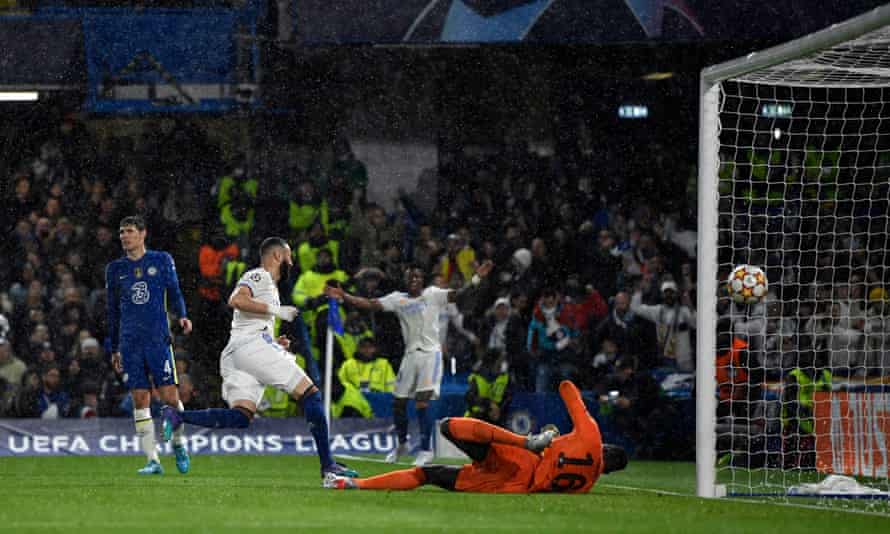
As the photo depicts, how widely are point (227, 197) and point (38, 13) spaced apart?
365 cm

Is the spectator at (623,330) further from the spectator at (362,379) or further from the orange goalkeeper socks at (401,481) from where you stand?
the orange goalkeeper socks at (401,481)

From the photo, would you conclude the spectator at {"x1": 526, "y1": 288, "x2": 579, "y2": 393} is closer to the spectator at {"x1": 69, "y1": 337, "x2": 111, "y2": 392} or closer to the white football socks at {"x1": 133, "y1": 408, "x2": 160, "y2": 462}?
the spectator at {"x1": 69, "y1": 337, "x2": 111, "y2": 392}

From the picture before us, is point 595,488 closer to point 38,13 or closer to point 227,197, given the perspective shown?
point 227,197

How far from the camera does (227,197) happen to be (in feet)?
70.1

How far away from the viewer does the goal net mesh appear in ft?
40.8

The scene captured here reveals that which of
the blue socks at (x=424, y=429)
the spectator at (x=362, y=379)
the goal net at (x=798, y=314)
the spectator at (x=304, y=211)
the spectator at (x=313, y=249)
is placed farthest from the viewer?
the spectator at (x=304, y=211)

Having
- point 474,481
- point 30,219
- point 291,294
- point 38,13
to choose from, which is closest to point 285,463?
point 291,294

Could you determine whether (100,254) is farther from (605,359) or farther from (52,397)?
(605,359)

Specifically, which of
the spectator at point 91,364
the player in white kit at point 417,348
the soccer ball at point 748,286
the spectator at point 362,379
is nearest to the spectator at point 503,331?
the spectator at point 362,379

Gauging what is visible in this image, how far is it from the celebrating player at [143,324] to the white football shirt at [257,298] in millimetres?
978

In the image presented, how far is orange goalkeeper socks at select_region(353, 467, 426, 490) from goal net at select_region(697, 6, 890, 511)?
209 cm

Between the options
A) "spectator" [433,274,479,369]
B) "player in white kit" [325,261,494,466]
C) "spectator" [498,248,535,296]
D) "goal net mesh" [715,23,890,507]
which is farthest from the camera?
"spectator" [498,248,535,296]

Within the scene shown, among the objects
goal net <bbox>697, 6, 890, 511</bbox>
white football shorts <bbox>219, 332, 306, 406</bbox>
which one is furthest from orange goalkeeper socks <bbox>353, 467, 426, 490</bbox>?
goal net <bbox>697, 6, 890, 511</bbox>

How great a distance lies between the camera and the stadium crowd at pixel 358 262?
1841 cm
